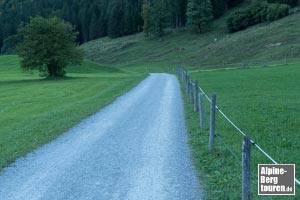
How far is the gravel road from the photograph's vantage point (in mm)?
9094

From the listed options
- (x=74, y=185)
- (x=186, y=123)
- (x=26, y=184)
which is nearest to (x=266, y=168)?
(x=74, y=185)

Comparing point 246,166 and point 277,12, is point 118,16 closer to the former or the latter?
point 277,12

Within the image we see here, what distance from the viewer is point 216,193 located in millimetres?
8703

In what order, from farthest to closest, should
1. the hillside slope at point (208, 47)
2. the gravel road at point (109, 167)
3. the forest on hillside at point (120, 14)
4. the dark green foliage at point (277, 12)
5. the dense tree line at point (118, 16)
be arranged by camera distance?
the dense tree line at point (118, 16) → the forest on hillside at point (120, 14) → the dark green foliage at point (277, 12) → the hillside slope at point (208, 47) → the gravel road at point (109, 167)

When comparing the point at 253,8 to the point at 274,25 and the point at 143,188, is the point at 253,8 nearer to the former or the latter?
the point at 274,25

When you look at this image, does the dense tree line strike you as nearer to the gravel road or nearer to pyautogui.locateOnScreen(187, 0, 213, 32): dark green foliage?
pyautogui.locateOnScreen(187, 0, 213, 32): dark green foliage

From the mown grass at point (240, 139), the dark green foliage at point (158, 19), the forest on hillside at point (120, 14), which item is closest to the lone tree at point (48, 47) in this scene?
the mown grass at point (240, 139)

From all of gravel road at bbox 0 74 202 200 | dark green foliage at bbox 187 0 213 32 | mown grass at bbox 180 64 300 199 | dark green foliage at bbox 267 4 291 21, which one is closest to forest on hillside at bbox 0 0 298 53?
dark green foliage at bbox 187 0 213 32

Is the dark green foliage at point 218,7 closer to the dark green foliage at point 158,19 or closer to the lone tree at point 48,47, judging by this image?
the dark green foliage at point 158,19

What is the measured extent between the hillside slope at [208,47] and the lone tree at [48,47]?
29.6 metres

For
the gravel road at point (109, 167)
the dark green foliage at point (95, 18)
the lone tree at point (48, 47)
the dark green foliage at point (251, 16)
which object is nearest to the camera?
the gravel road at point (109, 167)

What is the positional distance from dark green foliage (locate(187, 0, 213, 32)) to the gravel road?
10430cm

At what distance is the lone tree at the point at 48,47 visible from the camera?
61812mm

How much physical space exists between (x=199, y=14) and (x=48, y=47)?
66138 mm
